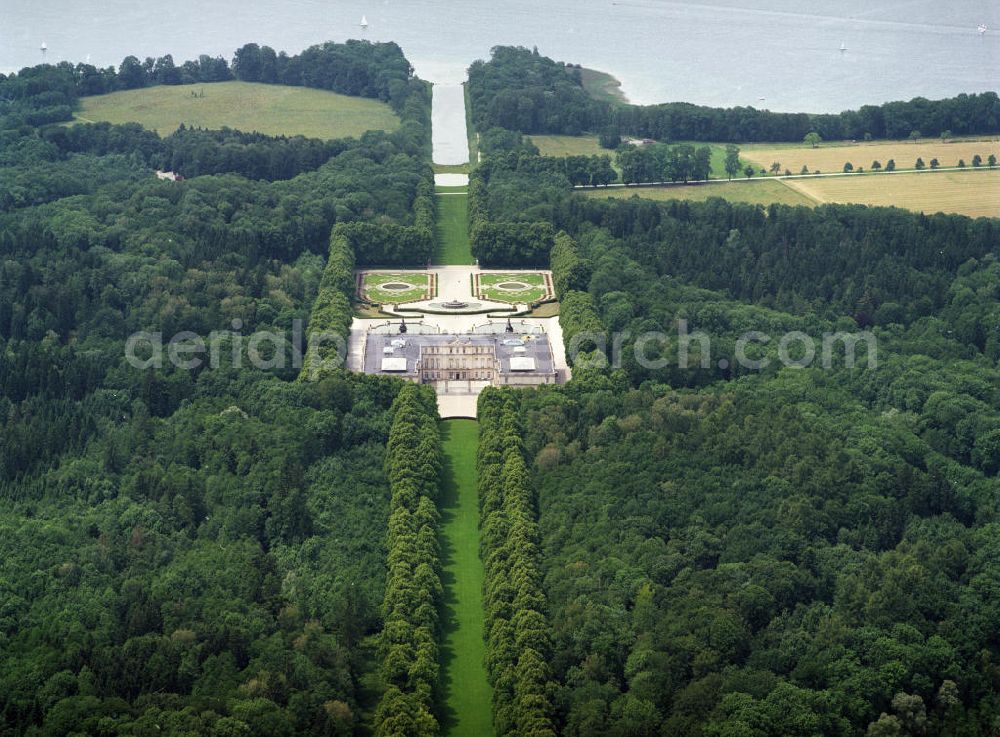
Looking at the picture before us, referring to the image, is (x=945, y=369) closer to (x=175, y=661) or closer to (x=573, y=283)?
(x=573, y=283)

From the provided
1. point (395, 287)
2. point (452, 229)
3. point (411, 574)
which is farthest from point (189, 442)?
point (452, 229)

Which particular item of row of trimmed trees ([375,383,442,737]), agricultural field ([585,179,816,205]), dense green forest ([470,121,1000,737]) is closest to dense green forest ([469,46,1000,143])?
agricultural field ([585,179,816,205])

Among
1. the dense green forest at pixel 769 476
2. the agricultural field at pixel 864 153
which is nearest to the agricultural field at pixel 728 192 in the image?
the agricultural field at pixel 864 153

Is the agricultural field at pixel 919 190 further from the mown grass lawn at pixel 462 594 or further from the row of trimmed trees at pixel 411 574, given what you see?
the row of trimmed trees at pixel 411 574

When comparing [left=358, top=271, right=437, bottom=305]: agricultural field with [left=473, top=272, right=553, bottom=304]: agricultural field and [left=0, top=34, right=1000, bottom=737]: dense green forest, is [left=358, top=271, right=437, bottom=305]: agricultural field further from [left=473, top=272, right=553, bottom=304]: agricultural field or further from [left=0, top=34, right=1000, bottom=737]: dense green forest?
[left=473, top=272, right=553, bottom=304]: agricultural field

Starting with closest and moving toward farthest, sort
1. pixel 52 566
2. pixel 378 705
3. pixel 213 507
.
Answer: pixel 378 705 → pixel 52 566 → pixel 213 507

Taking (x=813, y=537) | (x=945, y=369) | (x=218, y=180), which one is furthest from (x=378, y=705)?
(x=218, y=180)
